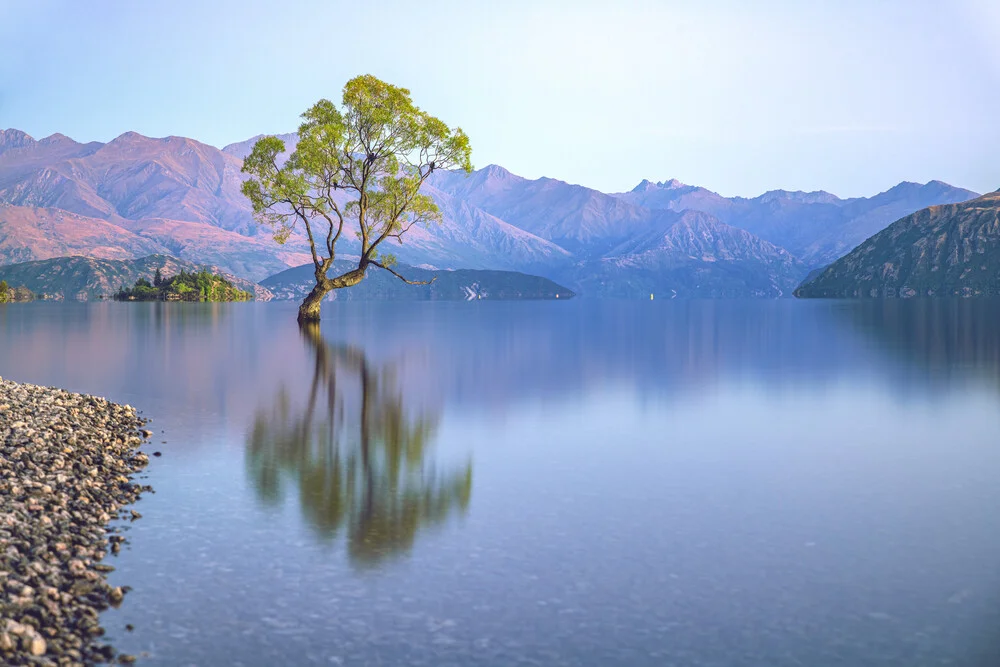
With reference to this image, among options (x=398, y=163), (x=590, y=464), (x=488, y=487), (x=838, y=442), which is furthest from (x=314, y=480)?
(x=398, y=163)

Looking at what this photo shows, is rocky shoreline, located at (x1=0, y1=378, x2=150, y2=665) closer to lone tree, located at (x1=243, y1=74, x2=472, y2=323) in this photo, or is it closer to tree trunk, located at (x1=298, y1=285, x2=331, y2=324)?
lone tree, located at (x1=243, y1=74, x2=472, y2=323)

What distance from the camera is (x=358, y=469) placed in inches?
1005

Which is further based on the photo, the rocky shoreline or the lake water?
the lake water

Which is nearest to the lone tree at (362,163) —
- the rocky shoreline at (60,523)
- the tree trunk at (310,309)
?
the tree trunk at (310,309)

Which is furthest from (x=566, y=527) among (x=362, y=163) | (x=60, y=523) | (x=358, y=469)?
(x=362, y=163)

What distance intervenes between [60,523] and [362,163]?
286 feet

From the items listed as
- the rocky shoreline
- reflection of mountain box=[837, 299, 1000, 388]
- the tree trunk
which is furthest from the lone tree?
the rocky shoreline

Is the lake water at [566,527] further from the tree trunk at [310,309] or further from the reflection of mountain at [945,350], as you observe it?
the tree trunk at [310,309]

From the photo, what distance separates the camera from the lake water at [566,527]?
13617 millimetres

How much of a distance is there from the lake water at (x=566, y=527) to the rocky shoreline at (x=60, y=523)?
65 centimetres

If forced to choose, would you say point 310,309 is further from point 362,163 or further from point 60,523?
point 60,523

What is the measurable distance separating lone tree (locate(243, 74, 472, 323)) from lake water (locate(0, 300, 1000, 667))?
58057mm

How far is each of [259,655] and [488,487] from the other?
10941 mm

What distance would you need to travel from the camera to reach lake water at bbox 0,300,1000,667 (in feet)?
44.7
